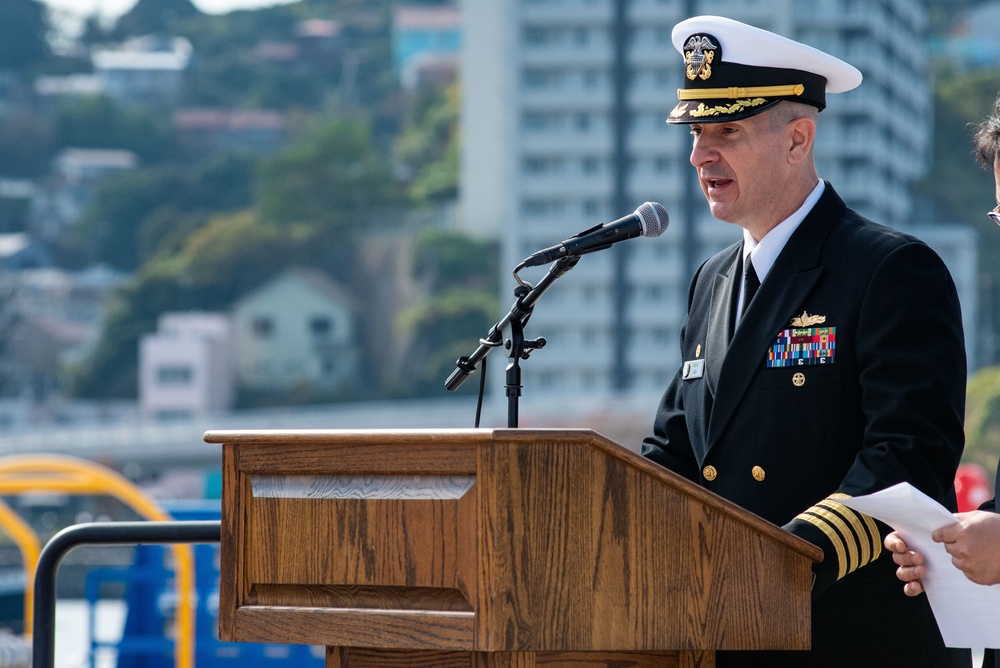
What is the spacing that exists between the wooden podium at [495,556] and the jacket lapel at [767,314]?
0.44 m

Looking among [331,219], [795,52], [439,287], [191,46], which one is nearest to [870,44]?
[439,287]

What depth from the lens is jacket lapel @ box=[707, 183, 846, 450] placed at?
79.7 inches

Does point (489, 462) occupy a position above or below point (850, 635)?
above

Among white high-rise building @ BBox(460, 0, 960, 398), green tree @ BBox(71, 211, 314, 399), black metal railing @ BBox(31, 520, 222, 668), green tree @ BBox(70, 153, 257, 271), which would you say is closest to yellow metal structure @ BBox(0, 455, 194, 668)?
black metal railing @ BBox(31, 520, 222, 668)

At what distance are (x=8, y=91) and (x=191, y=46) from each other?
11547mm

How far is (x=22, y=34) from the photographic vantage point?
90562mm

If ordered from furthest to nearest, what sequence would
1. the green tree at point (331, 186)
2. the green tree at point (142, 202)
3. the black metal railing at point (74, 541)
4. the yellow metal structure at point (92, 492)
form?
the green tree at point (142, 202) < the green tree at point (331, 186) < the yellow metal structure at point (92, 492) < the black metal railing at point (74, 541)

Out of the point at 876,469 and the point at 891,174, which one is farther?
the point at 891,174

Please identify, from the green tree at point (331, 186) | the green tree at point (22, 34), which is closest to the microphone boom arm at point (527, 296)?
the green tree at point (331, 186)

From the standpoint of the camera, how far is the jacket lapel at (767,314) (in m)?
2.03

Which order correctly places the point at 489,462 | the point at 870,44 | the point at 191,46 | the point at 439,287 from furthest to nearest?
the point at 191,46
the point at 439,287
the point at 870,44
the point at 489,462

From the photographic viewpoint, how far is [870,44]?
62.0 m

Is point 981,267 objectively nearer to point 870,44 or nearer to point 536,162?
point 870,44

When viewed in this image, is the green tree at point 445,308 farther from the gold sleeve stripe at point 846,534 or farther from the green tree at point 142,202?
the gold sleeve stripe at point 846,534
